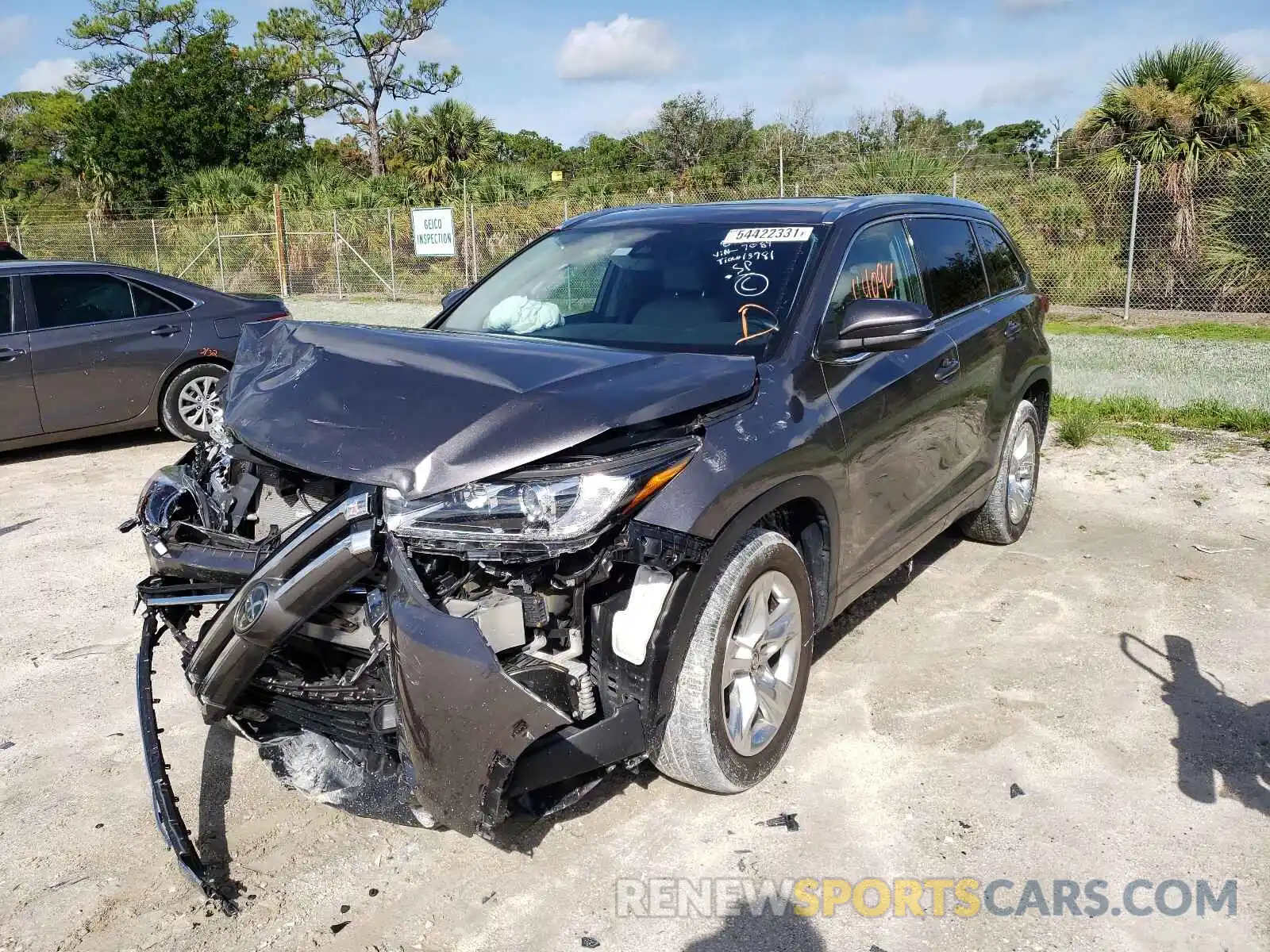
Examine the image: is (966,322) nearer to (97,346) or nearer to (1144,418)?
(1144,418)

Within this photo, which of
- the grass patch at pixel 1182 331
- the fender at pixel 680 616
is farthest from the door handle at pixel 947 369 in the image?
the grass patch at pixel 1182 331

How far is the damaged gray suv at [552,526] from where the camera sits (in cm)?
252

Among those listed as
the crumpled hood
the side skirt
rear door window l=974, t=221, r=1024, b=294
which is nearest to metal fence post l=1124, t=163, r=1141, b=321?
rear door window l=974, t=221, r=1024, b=294

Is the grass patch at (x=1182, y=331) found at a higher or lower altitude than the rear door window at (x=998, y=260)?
lower

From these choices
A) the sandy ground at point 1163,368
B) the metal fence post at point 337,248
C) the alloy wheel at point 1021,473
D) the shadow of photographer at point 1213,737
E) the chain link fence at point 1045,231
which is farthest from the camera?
the metal fence post at point 337,248

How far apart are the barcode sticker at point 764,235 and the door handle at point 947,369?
0.88 metres

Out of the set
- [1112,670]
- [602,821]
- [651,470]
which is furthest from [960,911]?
[1112,670]

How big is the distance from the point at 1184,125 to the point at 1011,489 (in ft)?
41.5

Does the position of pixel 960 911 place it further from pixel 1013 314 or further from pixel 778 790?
pixel 1013 314

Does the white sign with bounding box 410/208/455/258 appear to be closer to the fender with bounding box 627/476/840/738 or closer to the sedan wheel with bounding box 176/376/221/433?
the sedan wheel with bounding box 176/376/221/433

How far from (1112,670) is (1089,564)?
133 centimetres

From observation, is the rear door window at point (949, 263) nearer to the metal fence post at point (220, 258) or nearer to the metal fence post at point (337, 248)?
the metal fence post at point (337, 248)

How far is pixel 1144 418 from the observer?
27.4 ft

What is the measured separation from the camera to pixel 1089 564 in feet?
17.3
